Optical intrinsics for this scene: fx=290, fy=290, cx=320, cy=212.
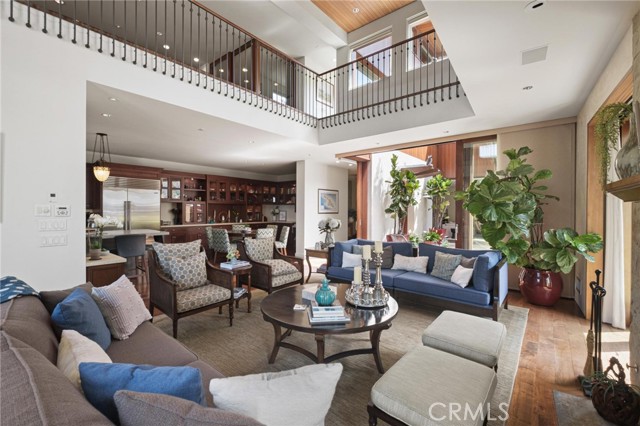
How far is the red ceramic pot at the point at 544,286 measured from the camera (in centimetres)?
405

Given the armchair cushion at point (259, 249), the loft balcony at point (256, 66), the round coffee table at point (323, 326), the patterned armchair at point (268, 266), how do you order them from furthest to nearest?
the armchair cushion at point (259, 249), the patterned armchair at point (268, 266), the loft balcony at point (256, 66), the round coffee table at point (323, 326)

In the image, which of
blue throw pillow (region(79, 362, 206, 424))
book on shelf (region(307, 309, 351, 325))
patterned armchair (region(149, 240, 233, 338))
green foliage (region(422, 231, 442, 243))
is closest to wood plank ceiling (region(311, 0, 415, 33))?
green foliage (region(422, 231, 442, 243))

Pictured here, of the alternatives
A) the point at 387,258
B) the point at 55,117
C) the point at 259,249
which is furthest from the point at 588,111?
the point at 55,117

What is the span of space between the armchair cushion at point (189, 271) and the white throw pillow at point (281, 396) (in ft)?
8.63

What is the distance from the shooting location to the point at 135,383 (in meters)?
0.93

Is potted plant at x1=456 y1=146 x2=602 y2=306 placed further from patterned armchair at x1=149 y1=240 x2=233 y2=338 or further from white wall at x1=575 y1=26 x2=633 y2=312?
patterned armchair at x1=149 y1=240 x2=233 y2=338

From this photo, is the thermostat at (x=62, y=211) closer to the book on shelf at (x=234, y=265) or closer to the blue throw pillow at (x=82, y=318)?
the blue throw pillow at (x=82, y=318)

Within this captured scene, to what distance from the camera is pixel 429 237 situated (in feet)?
18.3

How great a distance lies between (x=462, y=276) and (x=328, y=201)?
5230 millimetres

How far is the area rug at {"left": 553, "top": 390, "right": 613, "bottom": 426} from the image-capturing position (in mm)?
1910

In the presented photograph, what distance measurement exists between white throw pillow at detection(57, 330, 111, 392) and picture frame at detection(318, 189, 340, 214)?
6.85 meters

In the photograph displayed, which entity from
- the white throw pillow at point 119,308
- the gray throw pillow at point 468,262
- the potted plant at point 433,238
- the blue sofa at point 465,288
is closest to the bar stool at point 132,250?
the white throw pillow at point 119,308

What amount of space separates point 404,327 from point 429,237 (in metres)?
2.61

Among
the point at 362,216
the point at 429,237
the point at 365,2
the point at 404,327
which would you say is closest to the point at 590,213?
the point at 429,237
